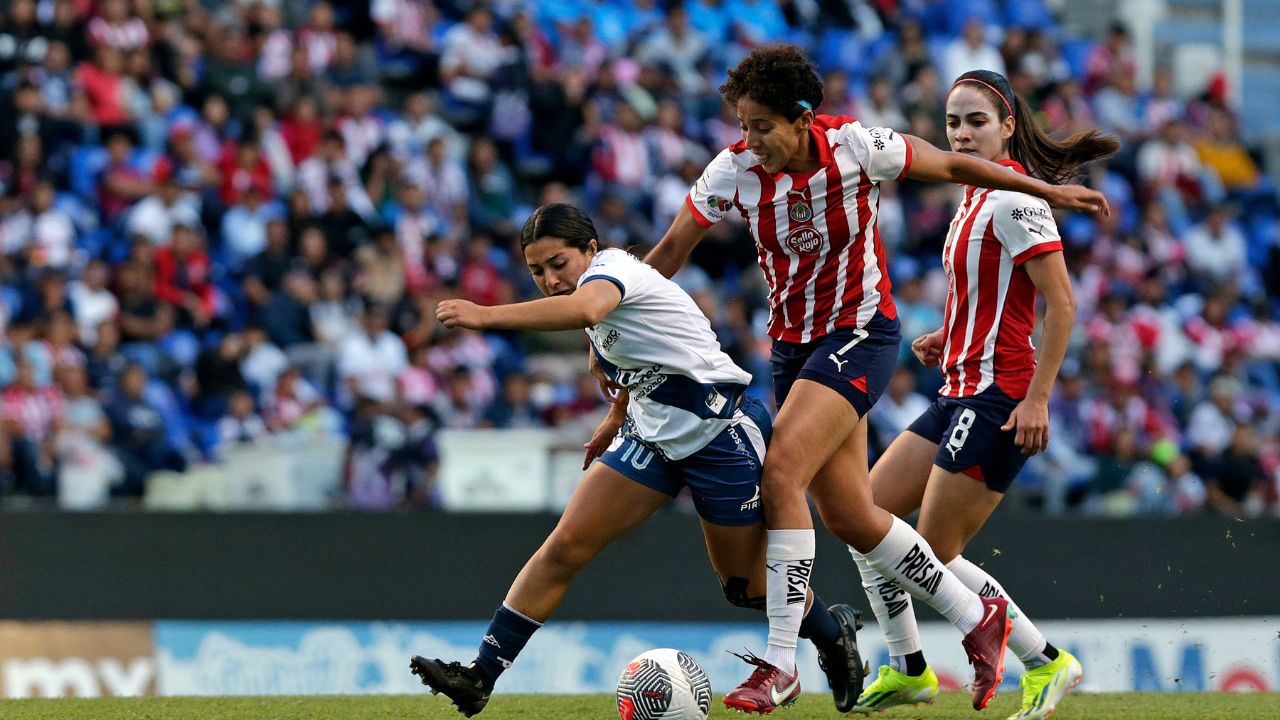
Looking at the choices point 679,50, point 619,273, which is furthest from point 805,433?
point 679,50

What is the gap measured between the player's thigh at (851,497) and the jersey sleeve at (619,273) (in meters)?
0.95

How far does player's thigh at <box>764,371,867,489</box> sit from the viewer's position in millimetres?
5613

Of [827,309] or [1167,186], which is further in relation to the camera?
[1167,186]

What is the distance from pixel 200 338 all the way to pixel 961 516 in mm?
7151

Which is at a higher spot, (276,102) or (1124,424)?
(276,102)

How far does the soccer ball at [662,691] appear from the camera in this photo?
17.9ft

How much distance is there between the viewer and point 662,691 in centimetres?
546

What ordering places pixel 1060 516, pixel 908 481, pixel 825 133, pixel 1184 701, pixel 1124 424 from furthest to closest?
1. pixel 1124 424
2. pixel 1060 516
3. pixel 1184 701
4. pixel 908 481
5. pixel 825 133

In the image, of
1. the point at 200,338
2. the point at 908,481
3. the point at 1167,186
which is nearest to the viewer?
the point at 908,481

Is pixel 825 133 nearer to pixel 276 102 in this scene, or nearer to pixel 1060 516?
pixel 1060 516

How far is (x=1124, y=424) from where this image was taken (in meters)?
13.0

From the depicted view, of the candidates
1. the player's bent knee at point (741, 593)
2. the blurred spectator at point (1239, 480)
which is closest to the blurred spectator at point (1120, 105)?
the blurred spectator at point (1239, 480)

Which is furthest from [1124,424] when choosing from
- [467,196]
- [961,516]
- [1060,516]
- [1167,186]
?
[961,516]

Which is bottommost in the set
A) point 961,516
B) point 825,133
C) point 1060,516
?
point 1060,516
